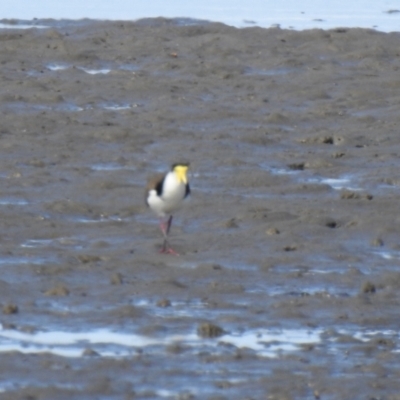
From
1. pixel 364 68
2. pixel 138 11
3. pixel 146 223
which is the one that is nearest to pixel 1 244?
pixel 146 223

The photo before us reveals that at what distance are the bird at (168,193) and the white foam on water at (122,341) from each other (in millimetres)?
2225

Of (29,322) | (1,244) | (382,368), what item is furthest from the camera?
(1,244)

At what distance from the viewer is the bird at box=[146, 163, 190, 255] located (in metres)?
9.99

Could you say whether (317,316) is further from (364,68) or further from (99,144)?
(364,68)

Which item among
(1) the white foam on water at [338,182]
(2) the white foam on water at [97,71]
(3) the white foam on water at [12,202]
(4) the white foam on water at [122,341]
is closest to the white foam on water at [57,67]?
(2) the white foam on water at [97,71]

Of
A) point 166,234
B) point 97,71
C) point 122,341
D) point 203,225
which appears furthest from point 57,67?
point 122,341

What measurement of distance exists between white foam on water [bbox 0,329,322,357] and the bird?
222 cm

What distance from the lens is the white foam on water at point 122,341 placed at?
742 cm

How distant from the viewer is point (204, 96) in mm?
15836

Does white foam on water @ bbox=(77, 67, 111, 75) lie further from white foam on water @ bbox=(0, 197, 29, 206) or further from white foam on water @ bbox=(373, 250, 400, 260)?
white foam on water @ bbox=(373, 250, 400, 260)

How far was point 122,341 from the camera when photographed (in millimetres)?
7629

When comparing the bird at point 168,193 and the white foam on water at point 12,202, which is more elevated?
the bird at point 168,193

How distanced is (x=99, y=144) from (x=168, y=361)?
20.6 feet

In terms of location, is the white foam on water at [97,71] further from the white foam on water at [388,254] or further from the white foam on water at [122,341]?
the white foam on water at [122,341]
